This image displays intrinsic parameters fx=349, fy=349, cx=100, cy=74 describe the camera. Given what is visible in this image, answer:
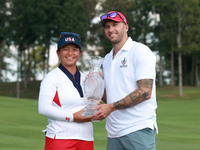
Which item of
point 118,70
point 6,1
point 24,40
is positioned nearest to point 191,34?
point 24,40

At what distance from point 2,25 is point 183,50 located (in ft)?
88.6

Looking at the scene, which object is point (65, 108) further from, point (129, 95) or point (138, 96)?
point (138, 96)

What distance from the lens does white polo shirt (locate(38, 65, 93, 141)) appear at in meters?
4.50

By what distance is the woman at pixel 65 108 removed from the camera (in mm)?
4508

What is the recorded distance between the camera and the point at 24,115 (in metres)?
19.1

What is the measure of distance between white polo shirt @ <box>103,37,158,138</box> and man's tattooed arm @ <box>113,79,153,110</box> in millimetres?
79

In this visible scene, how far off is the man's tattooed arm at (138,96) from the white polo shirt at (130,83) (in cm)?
8

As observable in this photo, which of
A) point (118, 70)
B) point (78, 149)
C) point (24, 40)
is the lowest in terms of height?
point (78, 149)

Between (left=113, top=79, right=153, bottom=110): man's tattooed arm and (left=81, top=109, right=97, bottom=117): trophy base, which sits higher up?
(left=113, top=79, right=153, bottom=110): man's tattooed arm

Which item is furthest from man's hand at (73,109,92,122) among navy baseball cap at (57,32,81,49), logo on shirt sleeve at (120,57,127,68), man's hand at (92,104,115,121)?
navy baseball cap at (57,32,81,49)

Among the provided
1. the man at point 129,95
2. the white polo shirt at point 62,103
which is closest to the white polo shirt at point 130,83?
the man at point 129,95

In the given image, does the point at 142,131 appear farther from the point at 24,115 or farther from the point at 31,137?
the point at 24,115

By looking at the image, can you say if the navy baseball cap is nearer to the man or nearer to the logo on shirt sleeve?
the man

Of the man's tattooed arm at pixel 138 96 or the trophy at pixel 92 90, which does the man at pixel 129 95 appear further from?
the trophy at pixel 92 90
